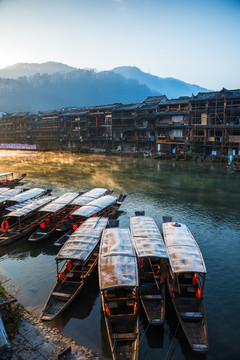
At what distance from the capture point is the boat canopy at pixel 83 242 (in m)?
13.9

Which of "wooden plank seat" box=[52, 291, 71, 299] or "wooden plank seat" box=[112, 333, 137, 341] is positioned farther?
"wooden plank seat" box=[52, 291, 71, 299]

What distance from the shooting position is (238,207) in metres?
28.9

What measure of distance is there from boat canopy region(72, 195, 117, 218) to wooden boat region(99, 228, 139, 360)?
716cm

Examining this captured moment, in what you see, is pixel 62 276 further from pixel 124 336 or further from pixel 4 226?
pixel 4 226

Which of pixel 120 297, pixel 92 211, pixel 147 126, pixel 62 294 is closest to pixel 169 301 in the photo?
pixel 120 297

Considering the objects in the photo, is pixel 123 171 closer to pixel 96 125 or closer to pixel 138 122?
pixel 138 122

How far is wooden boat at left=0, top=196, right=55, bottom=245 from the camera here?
20094mm

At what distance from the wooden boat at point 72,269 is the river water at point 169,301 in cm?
76

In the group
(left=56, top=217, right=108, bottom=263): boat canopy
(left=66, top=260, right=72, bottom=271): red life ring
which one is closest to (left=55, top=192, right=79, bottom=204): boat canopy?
(left=56, top=217, right=108, bottom=263): boat canopy

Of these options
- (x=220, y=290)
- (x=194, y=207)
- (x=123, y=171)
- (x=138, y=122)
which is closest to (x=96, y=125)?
(x=138, y=122)

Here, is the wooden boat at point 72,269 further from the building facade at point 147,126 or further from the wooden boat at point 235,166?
the building facade at point 147,126

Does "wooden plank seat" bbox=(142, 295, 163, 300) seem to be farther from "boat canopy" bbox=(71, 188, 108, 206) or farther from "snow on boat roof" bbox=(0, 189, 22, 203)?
"snow on boat roof" bbox=(0, 189, 22, 203)

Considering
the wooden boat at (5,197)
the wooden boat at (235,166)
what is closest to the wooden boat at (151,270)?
the wooden boat at (5,197)

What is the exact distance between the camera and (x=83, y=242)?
15.4 m
